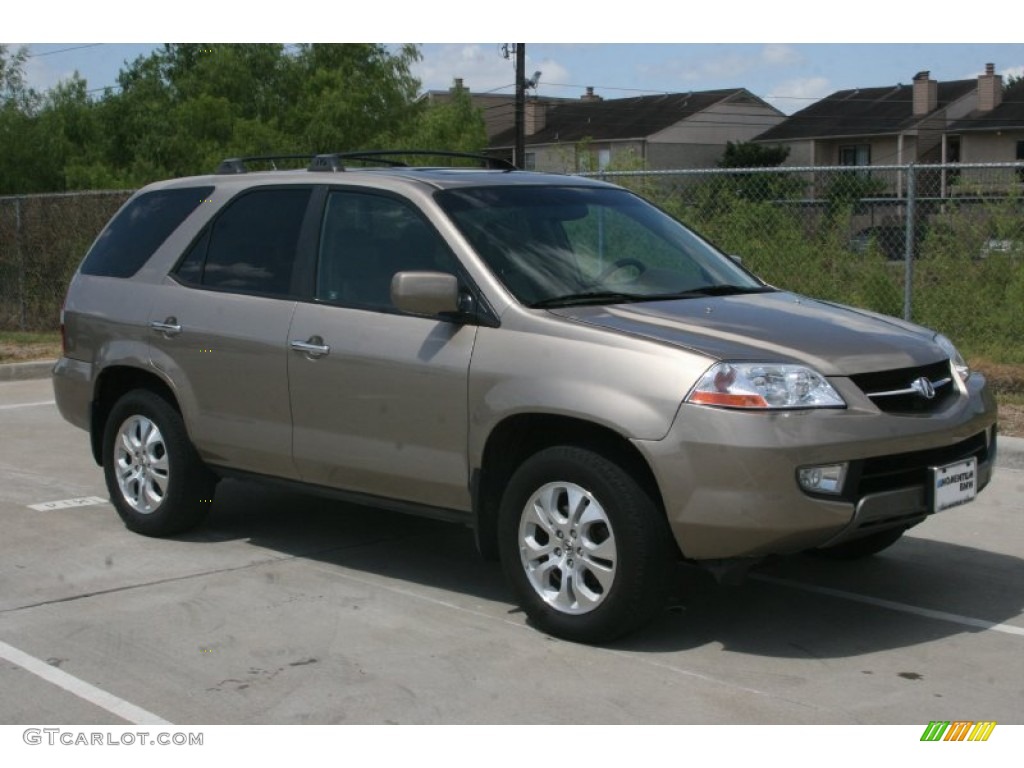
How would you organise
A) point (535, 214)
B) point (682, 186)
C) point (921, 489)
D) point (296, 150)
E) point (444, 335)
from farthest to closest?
1. point (296, 150)
2. point (682, 186)
3. point (535, 214)
4. point (444, 335)
5. point (921, 489)

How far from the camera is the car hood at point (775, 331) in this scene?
17.3 feet

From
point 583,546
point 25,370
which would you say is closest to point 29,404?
point 25,370

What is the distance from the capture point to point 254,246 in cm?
691

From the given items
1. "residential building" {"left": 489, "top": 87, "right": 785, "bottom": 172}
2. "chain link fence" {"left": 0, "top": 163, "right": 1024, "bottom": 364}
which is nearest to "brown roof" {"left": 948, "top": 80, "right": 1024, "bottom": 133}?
"residential building" {"left": 489, "top": 87, "right": 785, "bottom": 172}

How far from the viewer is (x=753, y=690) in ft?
16.4

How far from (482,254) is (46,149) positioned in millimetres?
26264

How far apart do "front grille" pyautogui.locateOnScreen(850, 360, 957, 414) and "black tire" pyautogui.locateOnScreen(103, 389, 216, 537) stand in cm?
A: 348

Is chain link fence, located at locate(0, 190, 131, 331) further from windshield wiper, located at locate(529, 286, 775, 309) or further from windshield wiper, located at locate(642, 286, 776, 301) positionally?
windshield wiper, located at locate(529, 286, 775, 309)

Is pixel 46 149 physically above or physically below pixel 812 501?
above

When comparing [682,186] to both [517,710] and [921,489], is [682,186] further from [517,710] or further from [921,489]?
[517,710]

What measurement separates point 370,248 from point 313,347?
52 cm

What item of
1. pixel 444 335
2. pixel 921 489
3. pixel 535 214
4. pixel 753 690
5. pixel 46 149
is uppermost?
pixel 46 149

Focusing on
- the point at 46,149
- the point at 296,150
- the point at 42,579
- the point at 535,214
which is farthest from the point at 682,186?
the point at 46,149

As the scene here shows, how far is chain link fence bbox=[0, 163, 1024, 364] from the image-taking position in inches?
464
